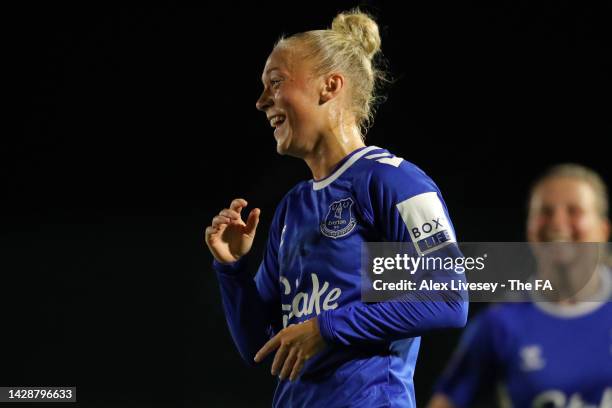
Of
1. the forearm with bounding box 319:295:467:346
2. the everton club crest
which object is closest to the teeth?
the everton club crest

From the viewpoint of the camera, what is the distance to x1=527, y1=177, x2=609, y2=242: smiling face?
934mm

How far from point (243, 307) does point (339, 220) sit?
0.29 metres

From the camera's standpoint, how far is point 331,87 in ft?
5.17

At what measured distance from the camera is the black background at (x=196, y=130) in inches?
139

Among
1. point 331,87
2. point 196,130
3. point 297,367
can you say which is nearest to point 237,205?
point 331,87

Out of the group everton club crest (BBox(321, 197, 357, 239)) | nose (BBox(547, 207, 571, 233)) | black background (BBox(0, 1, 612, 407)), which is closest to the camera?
nose (BBox(547, 207, 571, 233))

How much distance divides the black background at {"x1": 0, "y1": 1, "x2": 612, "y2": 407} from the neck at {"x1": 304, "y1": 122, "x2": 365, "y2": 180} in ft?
6.35

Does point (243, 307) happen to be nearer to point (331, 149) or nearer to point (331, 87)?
point (331, 149)

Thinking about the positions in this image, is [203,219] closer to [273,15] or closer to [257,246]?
[257,246]

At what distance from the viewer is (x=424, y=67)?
3.68 metres

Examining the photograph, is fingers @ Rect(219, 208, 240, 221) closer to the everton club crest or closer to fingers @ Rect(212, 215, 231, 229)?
fingers @ Rect(212, 215, 231, 229)

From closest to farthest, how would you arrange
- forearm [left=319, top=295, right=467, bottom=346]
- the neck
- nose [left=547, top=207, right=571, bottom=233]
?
nose [left=547, top=207, right=571, bottom=233], forearm [left=319, top=295, right=467, bottom=346], the neck

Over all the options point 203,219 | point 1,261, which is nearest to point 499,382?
point 203,219

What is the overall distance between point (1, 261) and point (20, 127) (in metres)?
0.60
